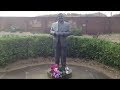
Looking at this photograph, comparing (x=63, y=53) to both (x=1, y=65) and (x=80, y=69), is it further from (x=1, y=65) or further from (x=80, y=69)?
(x=1, y=65)

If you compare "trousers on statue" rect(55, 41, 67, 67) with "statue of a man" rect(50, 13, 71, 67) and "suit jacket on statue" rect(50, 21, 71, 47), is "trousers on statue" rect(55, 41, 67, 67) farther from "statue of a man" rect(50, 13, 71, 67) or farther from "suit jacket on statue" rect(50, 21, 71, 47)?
"suit jacket on statue" rect(50, 21, 71, 47)

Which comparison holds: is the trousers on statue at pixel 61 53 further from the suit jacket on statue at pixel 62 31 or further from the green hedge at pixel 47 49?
the green hedge at pixel 47 49

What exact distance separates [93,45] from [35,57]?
3081mm

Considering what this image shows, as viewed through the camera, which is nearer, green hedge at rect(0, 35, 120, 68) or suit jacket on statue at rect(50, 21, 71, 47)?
suit jacket on statue at rect(50, 21, 71, 47)

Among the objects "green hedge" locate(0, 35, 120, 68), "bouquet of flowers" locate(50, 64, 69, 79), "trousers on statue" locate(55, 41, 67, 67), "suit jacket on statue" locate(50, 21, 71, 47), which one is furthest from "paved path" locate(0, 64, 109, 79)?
"suit jacket on statue" locate(50, 21, 71, 47)

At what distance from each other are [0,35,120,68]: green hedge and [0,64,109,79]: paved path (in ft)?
2.91

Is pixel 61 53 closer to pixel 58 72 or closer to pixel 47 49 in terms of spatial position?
pixel 58 72

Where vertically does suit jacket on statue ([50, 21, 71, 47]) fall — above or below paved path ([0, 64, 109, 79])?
above

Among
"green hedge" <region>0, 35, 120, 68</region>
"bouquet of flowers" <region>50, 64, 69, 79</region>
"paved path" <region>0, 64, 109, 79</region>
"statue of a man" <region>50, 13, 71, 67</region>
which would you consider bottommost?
"paved path" <region>0, 64, 109, 79</region>

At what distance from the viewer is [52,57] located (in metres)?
12.7

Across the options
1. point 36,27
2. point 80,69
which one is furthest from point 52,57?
point 36,27

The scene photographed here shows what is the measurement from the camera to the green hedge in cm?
1070

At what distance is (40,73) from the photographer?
33.4 ft

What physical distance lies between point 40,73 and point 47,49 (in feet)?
8.33
